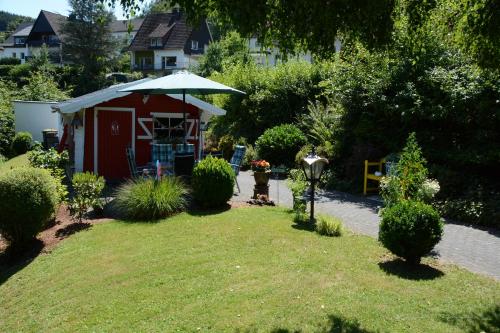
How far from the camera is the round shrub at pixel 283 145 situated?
16.3m

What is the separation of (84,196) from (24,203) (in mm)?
1301

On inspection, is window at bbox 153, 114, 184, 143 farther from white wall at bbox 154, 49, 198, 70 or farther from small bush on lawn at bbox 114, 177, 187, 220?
white wall at bbox 154, 49, 198, 70

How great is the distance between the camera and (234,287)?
577 cm

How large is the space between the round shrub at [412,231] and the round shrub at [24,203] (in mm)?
6280

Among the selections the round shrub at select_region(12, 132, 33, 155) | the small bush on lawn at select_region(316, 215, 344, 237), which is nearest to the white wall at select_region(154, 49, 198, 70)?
the round shrub at select_region(12, 132, 33, 155)

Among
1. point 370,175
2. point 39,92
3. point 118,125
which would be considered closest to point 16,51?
point 39,92

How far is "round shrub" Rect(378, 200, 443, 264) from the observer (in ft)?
20.4

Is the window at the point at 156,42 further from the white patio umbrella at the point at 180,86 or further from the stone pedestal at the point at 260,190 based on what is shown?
the stone pedestal at the point at 260,190

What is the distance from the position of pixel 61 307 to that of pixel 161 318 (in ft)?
5.48

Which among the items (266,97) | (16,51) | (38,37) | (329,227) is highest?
(38,37)

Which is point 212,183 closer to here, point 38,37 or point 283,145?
point 283,145

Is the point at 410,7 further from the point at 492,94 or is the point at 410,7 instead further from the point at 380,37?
the point at 492,94

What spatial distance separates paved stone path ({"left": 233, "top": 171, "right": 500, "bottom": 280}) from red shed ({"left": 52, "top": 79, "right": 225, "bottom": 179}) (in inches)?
138

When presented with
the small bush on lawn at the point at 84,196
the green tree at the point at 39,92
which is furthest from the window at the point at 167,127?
the green tree at the point at 39,92
